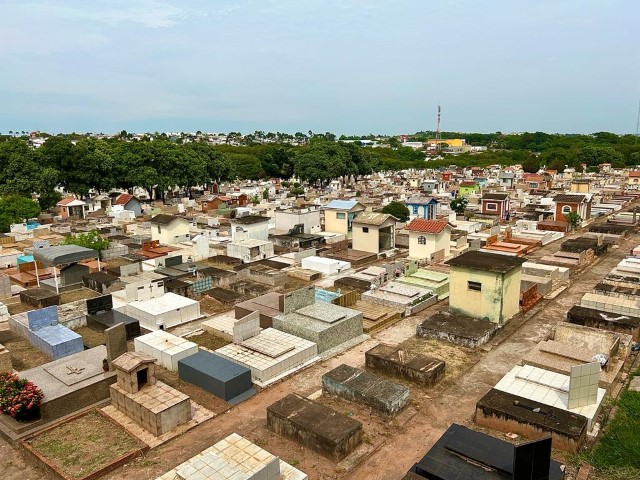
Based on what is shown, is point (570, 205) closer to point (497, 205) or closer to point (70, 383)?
point (497, 205)

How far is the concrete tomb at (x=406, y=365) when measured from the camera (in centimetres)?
1648

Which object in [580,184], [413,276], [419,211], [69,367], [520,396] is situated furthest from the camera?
[580,184]

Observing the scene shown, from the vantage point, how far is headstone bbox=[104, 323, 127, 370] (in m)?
16.1

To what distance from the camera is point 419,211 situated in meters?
49.4

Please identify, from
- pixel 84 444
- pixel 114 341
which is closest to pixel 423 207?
pixel 114 341

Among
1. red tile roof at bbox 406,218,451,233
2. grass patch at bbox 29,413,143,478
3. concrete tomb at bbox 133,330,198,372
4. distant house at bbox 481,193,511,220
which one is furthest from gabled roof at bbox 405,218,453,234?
grass patch at bbox 29,413,143,478

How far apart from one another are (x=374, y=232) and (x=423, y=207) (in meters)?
15.6

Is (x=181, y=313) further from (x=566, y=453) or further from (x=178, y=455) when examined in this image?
(x=566, y=453)

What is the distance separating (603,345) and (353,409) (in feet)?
34.3

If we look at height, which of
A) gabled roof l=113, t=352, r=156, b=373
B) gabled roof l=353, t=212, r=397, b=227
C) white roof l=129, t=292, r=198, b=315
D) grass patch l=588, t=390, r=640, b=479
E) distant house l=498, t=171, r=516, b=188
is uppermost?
distant house l=498, t=171, r=516, b=188

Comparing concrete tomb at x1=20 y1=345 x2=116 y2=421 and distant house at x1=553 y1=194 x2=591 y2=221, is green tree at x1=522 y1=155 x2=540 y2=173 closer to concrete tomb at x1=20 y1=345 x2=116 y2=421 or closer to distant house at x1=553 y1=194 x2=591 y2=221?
distant house at x1=553 y1=194 x2=591 y2=221

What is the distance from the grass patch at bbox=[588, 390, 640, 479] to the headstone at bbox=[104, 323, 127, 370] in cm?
1457

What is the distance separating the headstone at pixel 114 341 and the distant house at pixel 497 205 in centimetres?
4492

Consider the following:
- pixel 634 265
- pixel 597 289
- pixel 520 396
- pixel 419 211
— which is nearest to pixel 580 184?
pixel 419 211
